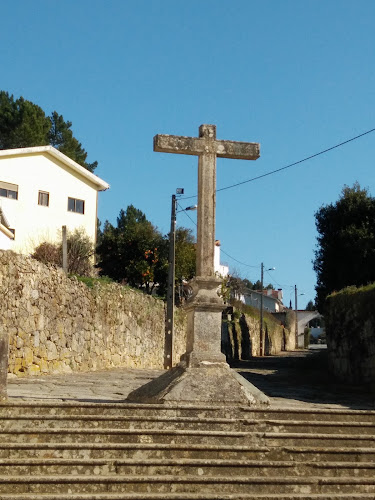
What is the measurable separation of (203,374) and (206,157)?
2.66m

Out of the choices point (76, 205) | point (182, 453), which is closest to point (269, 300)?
point (76, 205)

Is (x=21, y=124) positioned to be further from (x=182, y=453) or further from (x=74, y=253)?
(x=182, y=453)

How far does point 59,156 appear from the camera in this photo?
33688 millimetres

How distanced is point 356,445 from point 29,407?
3346mm

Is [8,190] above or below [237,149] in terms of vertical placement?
above

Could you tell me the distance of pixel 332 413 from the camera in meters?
7.30

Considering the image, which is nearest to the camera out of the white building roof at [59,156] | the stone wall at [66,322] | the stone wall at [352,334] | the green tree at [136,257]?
the stone wall at [66,322]

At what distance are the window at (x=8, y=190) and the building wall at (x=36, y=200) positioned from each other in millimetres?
166

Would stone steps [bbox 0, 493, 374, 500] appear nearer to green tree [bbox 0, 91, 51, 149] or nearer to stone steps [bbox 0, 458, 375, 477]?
stone steps [bbox 0, 458, 375, 477]

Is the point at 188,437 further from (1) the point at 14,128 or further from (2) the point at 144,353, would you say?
(1) the point at 14,128

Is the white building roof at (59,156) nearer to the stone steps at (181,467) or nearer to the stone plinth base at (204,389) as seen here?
the stone plinth base at (204,389)

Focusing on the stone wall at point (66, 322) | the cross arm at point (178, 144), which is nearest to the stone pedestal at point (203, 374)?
the cross arm at point (178, 144)

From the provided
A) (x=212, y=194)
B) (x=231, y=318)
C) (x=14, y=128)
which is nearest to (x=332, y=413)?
(x=212, y=194)

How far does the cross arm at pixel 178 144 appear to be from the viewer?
8180 mm
